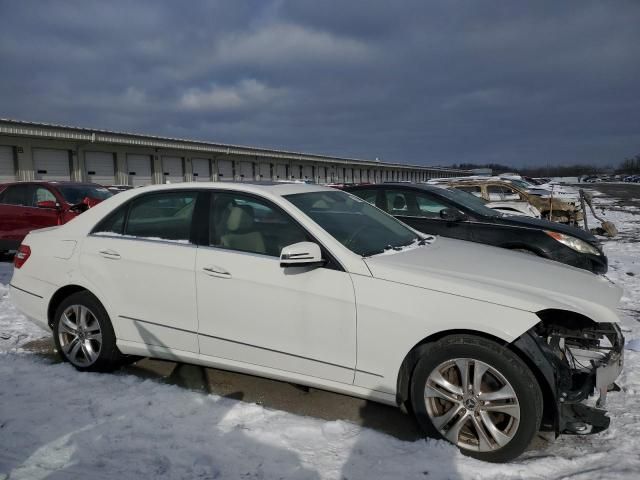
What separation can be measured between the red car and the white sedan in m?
5.02

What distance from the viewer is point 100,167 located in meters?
23.9

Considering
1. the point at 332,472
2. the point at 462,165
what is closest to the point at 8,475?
the point at 332,472

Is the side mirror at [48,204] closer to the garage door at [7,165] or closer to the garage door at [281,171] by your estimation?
the garage door at [7,165]

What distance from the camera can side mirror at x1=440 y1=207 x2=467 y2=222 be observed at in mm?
6586

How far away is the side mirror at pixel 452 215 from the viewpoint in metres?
6.59

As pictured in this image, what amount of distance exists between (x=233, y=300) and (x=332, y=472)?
1.29 metres

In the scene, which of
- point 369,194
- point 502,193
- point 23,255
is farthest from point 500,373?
point 502,193

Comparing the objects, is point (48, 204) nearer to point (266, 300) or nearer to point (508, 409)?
point (266, 300)

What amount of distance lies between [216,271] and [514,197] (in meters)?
11.0

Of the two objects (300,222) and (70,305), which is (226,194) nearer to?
(300,222)

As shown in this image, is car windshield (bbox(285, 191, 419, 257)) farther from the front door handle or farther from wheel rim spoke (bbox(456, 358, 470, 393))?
wheel rim spoke (bbox(456, 358, 470, 393))

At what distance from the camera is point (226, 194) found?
3619mm

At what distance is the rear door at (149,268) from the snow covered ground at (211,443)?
0.45m

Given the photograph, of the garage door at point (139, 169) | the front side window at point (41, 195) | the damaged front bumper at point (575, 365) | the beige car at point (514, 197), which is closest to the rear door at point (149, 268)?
the damaged front bumper at point (575, 365)
